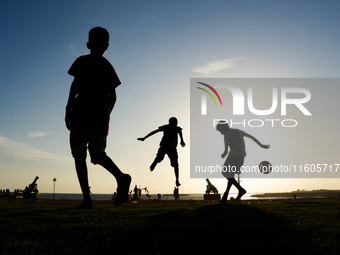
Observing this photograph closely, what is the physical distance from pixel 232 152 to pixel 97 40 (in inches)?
239

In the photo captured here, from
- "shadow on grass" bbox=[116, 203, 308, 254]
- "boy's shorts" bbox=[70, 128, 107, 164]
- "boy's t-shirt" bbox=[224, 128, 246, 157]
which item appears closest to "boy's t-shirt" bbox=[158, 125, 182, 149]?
"boy's t-shirt" bbox=[224, 128, 246, 157]

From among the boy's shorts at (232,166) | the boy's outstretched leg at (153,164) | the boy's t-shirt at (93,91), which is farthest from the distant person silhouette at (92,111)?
→ the boy's outstretched leg at (153,164)

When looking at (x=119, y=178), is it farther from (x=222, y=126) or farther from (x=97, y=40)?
(x=222, y=126)

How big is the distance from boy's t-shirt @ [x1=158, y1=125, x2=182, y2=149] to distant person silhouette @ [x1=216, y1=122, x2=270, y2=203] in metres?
1.60

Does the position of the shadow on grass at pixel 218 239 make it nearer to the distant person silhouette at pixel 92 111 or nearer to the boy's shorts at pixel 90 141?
the distant person silhouette at pixel 92 111

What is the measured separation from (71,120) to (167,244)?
127 inches

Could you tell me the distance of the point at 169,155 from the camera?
1137cm

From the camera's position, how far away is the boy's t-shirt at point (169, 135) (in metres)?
11.2

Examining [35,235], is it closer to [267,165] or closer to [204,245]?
[204,245]

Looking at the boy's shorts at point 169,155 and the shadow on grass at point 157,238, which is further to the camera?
the boy's shorts at point 169,155

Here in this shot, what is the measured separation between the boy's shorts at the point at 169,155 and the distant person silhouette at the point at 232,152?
1.85 meters

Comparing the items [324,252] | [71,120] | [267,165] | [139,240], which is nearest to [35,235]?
[139,240]

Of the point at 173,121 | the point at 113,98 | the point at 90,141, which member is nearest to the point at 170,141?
the point at 173,121

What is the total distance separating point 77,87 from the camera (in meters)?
5.36
